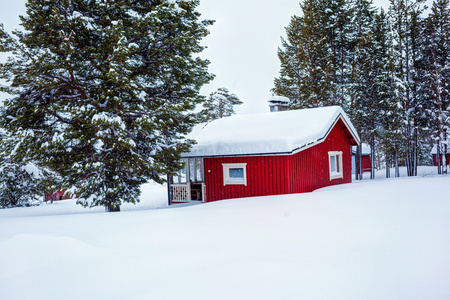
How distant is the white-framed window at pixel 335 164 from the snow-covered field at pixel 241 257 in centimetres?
932

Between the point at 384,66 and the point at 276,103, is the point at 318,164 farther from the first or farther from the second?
the point at 384,66

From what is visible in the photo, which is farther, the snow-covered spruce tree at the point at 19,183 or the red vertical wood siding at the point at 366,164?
the red vertical wood siding at the point at 366,164

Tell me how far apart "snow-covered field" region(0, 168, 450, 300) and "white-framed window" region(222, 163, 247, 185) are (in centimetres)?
671

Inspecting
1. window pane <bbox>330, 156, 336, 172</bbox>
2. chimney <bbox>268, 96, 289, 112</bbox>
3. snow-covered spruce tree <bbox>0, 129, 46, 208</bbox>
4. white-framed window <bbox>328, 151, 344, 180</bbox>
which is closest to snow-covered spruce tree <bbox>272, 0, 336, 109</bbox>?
chimney <bbox>268, 96, 289, 112</bbox>

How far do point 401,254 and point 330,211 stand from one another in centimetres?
300

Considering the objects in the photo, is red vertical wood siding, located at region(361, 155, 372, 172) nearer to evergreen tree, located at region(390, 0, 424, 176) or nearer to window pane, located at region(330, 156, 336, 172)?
evergreen tree, located at region(390, 0, 424, 176)

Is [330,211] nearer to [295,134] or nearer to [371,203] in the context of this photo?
[371,203]

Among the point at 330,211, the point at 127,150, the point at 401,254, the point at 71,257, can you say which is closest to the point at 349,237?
the point at 401,254

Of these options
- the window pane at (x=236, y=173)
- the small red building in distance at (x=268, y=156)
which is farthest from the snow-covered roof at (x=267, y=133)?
the window pane at (x=236, y=173)

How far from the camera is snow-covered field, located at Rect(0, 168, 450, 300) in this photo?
370 cm

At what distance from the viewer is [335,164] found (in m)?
17.4

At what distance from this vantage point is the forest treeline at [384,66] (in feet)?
75.2

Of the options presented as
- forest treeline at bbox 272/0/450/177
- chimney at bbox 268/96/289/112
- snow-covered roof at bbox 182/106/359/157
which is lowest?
snow-covered roof at bbox 182/106/359/157

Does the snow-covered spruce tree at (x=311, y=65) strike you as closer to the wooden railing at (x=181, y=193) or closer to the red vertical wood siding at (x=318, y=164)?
the red vertical wood siding at (x=318, y=164)
